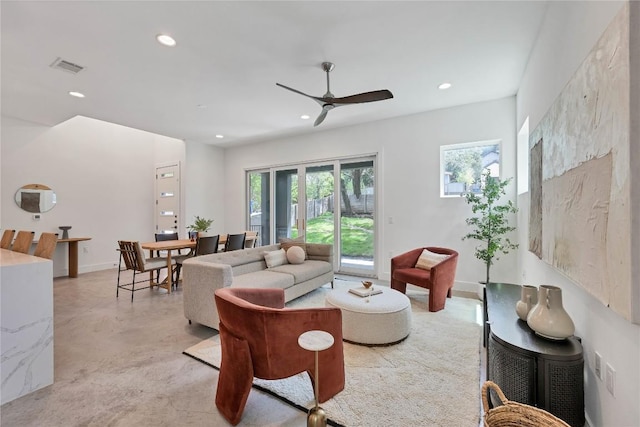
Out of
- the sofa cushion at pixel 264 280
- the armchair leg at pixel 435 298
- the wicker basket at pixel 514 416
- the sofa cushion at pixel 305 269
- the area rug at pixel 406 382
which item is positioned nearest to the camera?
the wicker basket at pixel 514 416

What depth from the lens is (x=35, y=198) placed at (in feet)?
17.0

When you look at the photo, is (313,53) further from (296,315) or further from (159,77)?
(296,315)

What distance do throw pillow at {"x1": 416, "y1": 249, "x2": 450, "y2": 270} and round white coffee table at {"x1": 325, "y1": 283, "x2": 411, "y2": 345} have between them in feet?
4.20

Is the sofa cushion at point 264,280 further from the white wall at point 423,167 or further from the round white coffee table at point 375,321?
the white wall at point 423,167

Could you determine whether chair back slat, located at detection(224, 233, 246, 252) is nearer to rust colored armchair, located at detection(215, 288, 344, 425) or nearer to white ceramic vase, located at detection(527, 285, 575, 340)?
rust colored armchair, located at detection(215, 288, 344, 425)

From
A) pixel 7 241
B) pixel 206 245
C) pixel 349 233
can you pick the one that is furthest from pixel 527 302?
pixel 7 241

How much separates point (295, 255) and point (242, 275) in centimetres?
95

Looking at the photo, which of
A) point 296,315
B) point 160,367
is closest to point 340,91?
point 296,315

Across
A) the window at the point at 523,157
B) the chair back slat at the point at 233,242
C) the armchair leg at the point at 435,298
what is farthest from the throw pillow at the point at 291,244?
the window at the point at 523,157

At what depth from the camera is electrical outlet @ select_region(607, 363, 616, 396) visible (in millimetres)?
1320

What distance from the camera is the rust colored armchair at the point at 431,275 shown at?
135 inches

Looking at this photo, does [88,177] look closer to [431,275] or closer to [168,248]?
[168,248]

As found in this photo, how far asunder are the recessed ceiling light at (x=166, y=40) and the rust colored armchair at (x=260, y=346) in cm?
249

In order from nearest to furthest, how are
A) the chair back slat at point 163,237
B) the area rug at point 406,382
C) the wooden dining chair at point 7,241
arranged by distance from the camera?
the area rug at point 406,382 → the wooden dining chair at point 7,241 → the chair back slat at point 163,237
